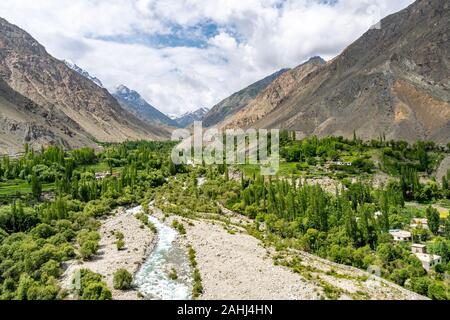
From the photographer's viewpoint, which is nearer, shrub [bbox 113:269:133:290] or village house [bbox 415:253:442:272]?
shrub [bbox 113:269:133:290]

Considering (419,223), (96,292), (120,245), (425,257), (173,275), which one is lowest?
(173,275)

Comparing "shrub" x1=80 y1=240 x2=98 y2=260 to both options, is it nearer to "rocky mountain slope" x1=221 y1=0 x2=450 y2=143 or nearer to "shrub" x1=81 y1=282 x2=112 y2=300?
"shrub" x1=81 y1=282 x2=112 y2=300

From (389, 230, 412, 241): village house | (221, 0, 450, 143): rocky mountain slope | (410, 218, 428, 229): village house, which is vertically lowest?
(389, 230, 412, 241): village house

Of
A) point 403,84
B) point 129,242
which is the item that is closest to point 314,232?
point 129,242

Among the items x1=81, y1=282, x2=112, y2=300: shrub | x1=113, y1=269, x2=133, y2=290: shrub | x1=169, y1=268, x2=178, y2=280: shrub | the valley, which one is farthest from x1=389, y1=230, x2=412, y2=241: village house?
x1=81, y1=282, x2=112, y2=300: shrub

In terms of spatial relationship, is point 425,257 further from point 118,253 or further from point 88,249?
point 88,249

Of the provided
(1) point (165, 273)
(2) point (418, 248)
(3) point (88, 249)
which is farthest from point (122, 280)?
(2) point (418, 248)

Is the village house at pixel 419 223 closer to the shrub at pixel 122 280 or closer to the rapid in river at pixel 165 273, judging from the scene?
the rapid in river at pixel 165 273
